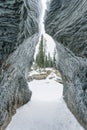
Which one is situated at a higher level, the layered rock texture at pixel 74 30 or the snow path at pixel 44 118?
the layered rock texture at pixel 74 30

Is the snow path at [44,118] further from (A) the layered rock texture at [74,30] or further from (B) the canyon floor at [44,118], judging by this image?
(A) the layered rock texture at [74,30]

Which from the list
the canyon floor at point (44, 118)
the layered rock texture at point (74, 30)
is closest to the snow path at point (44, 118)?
the canyon floor at point (44, 118)

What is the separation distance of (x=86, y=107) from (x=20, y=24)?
4.59 meters

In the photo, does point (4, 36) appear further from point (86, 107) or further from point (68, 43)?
point (86, 107)

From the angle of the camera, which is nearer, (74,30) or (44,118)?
(74,30)

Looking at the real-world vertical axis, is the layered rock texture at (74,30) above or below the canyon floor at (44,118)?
above

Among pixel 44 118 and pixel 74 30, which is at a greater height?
pixel 74 30

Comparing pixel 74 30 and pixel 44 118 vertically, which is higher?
pixel 74 30

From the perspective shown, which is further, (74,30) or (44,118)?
(44,118)

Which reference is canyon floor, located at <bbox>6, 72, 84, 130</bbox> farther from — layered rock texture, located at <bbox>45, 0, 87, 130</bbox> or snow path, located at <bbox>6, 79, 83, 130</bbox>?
layered rock texture, located at <bbox>45, 0, 87, 130</bbox>

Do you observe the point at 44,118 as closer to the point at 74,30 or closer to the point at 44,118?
the point at 44,118

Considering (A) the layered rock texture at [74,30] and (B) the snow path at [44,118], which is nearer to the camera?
(A) the layered rock texture at [74,30]

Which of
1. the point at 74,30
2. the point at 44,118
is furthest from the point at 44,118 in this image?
the point at 74,30

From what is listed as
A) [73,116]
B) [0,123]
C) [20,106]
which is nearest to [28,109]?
[20,106]
